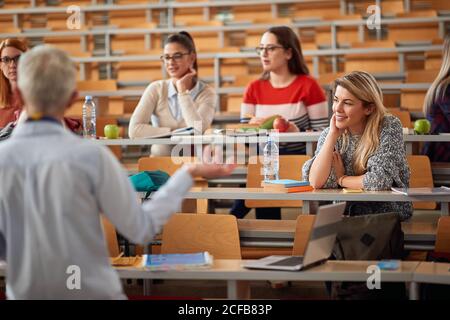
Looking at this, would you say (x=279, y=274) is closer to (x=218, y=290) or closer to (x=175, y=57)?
(x=218, y=290)

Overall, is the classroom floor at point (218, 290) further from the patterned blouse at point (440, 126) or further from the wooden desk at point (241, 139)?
the patterned blouse at point (440, 126)

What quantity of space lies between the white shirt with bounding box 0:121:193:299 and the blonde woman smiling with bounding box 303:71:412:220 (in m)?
→ 1.49

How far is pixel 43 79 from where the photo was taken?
195 cm

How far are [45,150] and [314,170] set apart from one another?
1669 millimetres

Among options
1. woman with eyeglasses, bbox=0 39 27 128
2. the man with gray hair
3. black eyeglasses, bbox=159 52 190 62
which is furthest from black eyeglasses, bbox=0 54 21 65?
the man with gray hair

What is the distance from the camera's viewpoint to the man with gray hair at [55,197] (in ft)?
6.40

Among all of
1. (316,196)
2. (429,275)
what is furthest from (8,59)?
(429,275)

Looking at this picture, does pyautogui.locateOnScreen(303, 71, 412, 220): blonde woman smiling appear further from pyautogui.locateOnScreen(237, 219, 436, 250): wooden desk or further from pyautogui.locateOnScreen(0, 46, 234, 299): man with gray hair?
pyautogui.locateOnScreen(0, 46, 234, 299): man with gray hair

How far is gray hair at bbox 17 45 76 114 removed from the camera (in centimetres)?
195

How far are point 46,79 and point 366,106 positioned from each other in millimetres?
1802

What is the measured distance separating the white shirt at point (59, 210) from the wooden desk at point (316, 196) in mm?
1292
